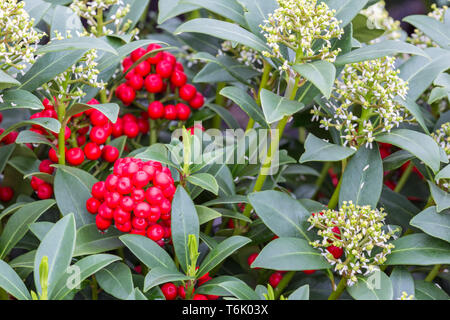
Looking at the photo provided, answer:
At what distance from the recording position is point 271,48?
100 cm

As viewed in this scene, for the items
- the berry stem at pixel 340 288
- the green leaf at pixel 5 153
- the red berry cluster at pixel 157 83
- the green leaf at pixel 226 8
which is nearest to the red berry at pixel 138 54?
the red berry cluster at pixel 157 83

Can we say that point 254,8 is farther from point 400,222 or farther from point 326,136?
point 400,222

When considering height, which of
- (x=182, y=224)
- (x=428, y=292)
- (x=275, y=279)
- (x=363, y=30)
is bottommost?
(x=275, y=279)

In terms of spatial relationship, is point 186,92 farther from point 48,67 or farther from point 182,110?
point 48,67

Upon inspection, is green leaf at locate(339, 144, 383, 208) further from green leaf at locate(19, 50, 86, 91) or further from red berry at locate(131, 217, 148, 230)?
green leaf at locate(19, 50, 86, 91)

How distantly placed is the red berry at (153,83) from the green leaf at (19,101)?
0.32m

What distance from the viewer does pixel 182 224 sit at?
92 cm

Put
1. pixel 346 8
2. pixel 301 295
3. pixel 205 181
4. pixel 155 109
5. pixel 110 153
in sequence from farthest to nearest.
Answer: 1. pixel 155 109
2. pixel 110 153
3. pixel 346 8
4. pixel 205 181
5. pixel 301 295

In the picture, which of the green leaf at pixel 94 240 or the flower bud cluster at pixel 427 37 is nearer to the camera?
the green leaf at pixel 94 240

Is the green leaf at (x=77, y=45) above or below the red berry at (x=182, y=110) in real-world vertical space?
above

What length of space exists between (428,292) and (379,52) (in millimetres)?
422

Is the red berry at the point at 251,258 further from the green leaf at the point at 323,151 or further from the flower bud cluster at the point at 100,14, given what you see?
the flower bud cluster at the point at 100,14

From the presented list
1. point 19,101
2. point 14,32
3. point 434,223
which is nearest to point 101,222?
point 19,101

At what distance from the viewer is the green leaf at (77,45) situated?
34.8 inches
